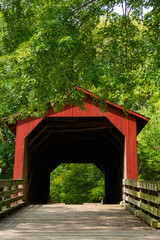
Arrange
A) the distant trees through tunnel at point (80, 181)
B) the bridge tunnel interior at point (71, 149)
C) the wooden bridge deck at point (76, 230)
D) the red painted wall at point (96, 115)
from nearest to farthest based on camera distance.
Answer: the wooden bridge deck at point (76, 230)
the red painted wall at point (96, 115)
the bridge tunnel interior at point (71, 149)
the distant trees through tunnel at point (80, 181)

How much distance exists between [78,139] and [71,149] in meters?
3.04

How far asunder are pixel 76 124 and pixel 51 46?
639cm

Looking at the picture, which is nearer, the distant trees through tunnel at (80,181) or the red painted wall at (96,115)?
the red painted wall at (96,115)

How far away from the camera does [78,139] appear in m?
15.3

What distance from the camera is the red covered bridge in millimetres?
10523

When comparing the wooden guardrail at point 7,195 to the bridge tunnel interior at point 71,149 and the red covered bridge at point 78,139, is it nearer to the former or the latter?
the red covered bridge at point 78,139

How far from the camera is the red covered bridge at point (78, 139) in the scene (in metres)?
Answer: 10.5

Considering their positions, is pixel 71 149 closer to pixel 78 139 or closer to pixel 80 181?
pixel 78 139

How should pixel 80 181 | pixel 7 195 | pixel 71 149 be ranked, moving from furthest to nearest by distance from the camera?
pixel 80 181, pixel 71 149, pixel 7 195

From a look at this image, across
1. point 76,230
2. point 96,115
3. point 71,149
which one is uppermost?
point 96,115

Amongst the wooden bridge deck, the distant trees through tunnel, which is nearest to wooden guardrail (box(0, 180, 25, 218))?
the wooden bridge deck

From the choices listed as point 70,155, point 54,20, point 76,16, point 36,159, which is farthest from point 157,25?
point 70,155

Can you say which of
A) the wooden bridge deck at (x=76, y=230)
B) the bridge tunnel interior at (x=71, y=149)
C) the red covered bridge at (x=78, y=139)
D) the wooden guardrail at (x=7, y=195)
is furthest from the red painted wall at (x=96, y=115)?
the wooden bridge deck at (x=76, y=230)

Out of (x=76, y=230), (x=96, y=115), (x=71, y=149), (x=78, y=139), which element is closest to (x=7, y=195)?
(x=76, y=230)
